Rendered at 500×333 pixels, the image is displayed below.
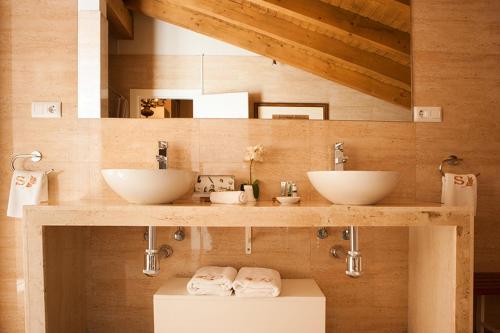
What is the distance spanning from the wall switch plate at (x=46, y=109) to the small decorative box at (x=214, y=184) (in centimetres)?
86

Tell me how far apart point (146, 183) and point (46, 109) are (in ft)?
2.84

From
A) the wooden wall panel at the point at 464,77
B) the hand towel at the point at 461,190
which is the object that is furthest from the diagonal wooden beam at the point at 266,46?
the hand towel at the point at 461,190

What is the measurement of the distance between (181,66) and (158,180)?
749 millimetres

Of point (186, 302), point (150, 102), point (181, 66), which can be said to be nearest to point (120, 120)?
point (150, 102)

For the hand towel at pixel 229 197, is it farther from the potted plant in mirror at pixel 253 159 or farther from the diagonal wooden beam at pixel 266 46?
the diagonal wooden beam at pixel 266 46

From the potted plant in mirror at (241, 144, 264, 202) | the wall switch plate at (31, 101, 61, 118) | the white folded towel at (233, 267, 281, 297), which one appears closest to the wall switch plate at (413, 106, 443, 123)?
the potted plant in mirror at (241, 144, 264, 202)

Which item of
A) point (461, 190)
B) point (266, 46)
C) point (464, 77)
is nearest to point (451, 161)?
point (461, 190)

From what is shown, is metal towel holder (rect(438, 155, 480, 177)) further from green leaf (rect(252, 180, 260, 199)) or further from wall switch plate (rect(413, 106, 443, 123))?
green leaf (rect(252, 180, 260, 199))

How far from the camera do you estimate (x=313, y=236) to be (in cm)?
196

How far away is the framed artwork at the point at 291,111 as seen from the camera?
196cm

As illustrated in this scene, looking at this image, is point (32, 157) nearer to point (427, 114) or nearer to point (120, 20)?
point (120, 20)

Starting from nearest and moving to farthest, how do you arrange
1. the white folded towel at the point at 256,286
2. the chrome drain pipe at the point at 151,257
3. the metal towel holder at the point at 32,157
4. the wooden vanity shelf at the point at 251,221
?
the wooden vanity shelf at the point at 251,221 < the white folded towel at the point at 256,286 < the chrome drain pipe at the point at 151,257 < the metal towel holder at the point at 32,157

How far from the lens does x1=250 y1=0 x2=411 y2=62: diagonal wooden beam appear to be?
197cm

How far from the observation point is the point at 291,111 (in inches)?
77.1
